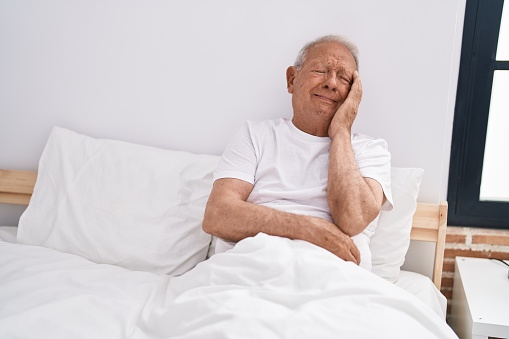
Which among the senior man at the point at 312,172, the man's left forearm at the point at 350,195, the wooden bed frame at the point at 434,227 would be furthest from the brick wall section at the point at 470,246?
the man's left forearm at the point at 350,195

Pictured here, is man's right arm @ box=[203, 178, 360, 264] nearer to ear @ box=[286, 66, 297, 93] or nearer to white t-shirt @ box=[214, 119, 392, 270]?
white t-shirt @ box=[214, 119, 392, 270]

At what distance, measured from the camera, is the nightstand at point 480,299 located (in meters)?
1.13

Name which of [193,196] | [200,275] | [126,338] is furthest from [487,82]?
[126,338]

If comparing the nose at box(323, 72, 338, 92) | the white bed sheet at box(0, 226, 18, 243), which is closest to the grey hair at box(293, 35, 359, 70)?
the nose at box(323, 72, 338, 92)

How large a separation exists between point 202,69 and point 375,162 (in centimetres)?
76

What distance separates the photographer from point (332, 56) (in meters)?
1.37

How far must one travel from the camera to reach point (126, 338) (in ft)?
3.15

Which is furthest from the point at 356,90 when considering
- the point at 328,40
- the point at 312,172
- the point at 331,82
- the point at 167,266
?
the point at 167,266

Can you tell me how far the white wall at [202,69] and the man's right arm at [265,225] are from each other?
0.49m

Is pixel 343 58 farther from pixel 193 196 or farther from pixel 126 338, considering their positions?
pixel 126 338

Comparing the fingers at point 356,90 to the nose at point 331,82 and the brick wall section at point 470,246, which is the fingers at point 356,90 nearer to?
the nose at point 331,82

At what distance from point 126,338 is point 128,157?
2.52 feet

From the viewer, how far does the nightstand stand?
1128mm

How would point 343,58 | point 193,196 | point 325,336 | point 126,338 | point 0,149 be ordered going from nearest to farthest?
point 325,336 < point 126,338 < point 343,58 < point 193,196 < point 0,149
